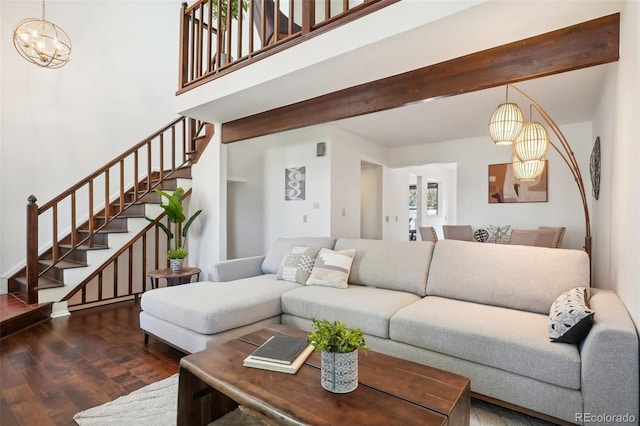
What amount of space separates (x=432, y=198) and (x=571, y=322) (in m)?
8.02

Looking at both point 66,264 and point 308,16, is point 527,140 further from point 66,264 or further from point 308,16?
point 66,264

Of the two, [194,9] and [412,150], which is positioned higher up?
[194,9]

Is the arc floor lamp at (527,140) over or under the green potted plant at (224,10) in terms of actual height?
under

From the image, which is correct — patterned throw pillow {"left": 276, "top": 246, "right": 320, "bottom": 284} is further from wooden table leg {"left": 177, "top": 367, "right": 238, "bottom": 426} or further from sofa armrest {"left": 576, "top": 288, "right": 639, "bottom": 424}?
sofa armrest {"left": 576, "top": 288, "right": 639, "bottom": 424}

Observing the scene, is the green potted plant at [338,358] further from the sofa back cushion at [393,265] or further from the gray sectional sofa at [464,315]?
the sofa back cushion at [393,265]

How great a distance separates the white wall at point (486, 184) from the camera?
458cm

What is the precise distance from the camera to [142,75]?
539 cm

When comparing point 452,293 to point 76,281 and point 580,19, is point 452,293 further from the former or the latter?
point 76,281

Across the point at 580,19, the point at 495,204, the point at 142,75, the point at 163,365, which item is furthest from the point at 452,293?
the point at 142,75

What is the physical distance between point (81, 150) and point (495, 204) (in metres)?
6.50

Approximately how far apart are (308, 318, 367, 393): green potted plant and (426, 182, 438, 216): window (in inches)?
325

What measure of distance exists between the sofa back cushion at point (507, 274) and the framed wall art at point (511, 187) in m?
2.99

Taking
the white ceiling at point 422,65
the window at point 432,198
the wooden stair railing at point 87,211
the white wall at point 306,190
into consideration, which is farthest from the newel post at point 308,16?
Result: the window at point 432,198

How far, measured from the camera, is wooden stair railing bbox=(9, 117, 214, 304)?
3.48 m
